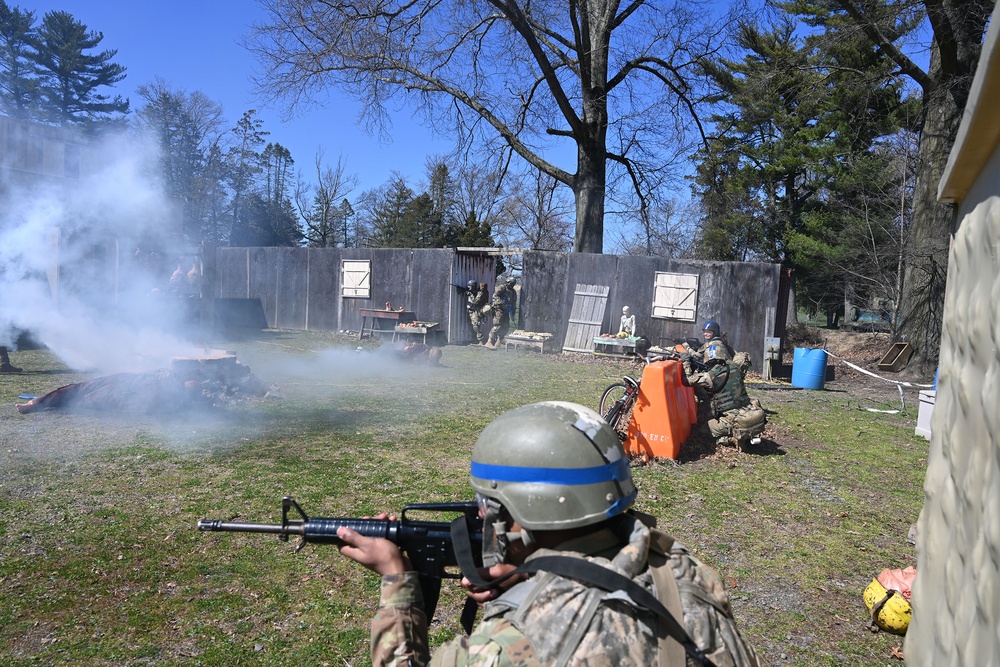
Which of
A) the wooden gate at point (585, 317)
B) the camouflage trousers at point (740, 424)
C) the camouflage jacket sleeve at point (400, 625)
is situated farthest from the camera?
the wooden gate at point (585, 317)

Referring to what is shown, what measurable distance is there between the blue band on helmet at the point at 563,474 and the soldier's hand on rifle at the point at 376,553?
1.63 ft

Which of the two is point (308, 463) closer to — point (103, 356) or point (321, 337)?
point (103, 356)

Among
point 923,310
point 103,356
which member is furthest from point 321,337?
point 923,310

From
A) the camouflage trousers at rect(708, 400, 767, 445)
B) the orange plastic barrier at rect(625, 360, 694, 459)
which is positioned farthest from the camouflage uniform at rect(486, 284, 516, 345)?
the orange plastic barrier at rect(625, 360, 694, 459)

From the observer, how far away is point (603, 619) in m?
1.59

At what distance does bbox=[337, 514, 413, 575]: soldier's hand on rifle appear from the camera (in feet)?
7.42

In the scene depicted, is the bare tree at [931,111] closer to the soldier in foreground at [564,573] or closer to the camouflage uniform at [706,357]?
the camouflage uniform at [706,357]

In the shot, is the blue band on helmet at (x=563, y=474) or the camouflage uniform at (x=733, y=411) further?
the camouflage uniform at (x=733, y=411)

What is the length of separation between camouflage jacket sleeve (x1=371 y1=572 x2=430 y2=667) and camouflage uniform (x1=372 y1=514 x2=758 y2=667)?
342mm

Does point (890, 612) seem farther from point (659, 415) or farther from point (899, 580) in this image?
point (659, 415)

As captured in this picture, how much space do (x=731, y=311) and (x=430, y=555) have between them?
54.4 feet

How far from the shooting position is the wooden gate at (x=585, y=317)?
1950cm

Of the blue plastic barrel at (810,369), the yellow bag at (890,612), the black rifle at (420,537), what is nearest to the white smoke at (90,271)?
the black rifle at (420,537)

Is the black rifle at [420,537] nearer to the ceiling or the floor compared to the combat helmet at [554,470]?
nearer to the floor
